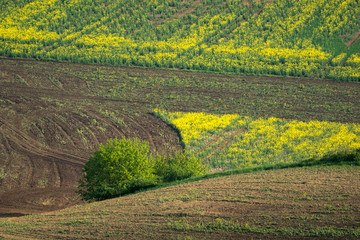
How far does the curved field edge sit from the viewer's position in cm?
2378

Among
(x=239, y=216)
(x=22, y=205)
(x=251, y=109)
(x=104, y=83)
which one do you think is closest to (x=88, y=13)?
(x=104, y=83)

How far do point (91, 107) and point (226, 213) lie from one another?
30.5m

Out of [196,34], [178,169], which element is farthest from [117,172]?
[196,34]

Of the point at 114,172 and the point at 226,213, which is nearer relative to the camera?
the point at 226,213

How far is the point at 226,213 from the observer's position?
25.7 metres

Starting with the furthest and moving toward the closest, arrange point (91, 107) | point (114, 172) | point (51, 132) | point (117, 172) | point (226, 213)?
point (91, 107), point (51, 132), point (117, 172), point (114, 172), point (226, 213)

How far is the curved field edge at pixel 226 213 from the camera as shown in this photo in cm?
2378

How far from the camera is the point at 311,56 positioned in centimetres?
6538

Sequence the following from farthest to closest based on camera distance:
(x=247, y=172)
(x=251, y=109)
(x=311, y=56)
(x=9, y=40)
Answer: (x=9, y=40)
(x=311, y=56)
(x=251, y=109)
(x=247, y=172)

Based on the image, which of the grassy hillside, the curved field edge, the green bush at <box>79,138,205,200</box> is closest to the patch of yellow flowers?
the green bush at <box>79,138,205,200</box>

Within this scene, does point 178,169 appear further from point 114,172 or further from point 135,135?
point 135,135

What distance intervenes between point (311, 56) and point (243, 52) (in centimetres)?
907

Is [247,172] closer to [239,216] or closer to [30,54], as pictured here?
[239,216]

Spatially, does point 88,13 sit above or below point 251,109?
above
